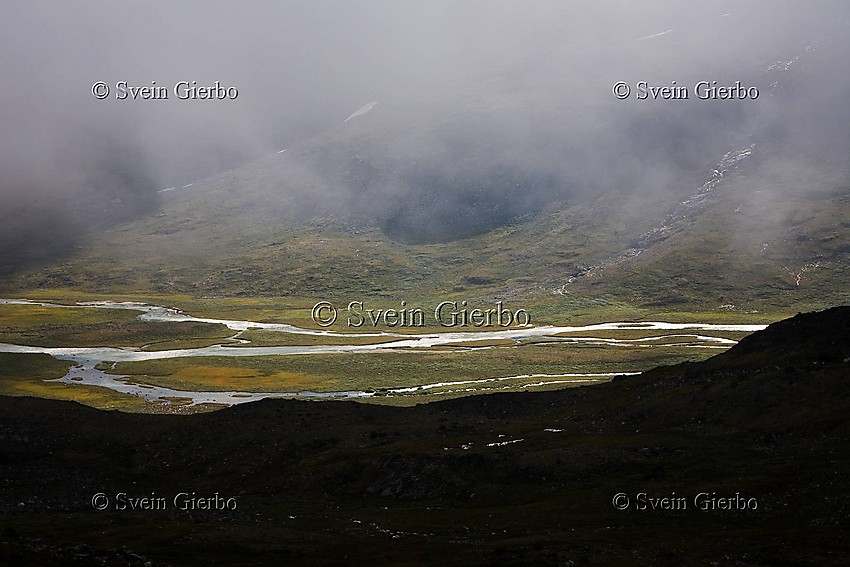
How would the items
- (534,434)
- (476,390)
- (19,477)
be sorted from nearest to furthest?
(19,477), (534,434), (476,390)

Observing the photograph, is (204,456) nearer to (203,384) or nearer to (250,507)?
(250,507)

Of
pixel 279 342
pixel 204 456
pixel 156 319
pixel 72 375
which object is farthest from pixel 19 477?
pixel 156 319
